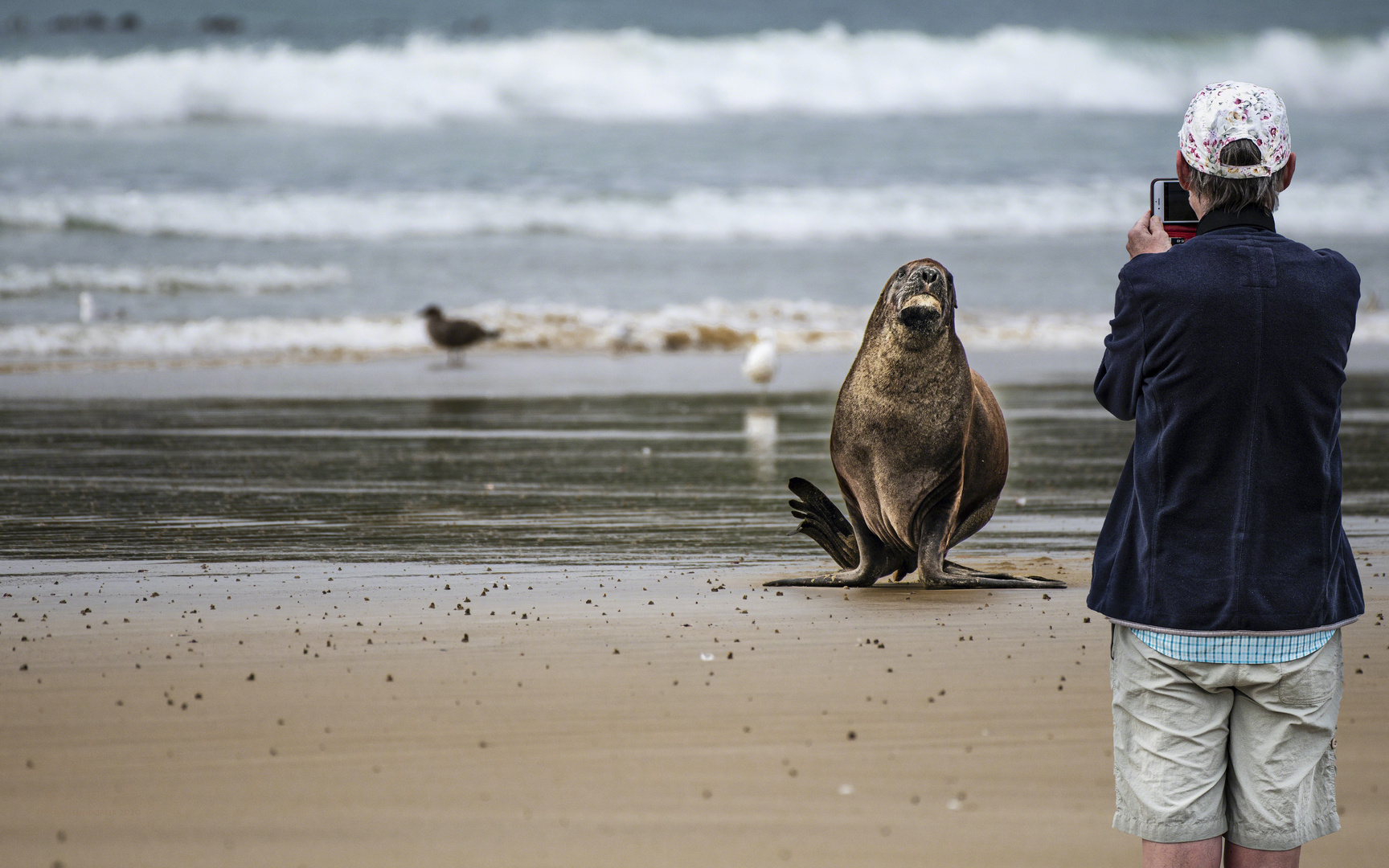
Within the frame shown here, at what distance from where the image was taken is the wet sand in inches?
121

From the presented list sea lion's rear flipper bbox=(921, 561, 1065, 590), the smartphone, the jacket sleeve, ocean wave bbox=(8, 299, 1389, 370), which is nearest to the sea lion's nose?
sea lion's rear flipper bbox=(921, 561, 1065, 590)

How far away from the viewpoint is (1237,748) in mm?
2666

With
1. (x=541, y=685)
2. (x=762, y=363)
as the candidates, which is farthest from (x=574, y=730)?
Result: (x=762, y=363)

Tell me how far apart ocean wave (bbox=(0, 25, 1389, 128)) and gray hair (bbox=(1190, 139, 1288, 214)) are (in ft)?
129

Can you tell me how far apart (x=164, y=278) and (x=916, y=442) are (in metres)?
23.3

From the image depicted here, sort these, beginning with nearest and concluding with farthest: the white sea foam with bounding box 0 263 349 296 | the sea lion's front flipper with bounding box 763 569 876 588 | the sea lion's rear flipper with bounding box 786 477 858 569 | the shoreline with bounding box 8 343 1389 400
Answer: the sea lion's front flipper with bounding box 763 569 876 588 < the sea lion's rear flipper with bounding box 786 477 858 569 < the shoreline with bounding box 8 343 1389 400 < the white sea foam with bounding box 0 263 349 296

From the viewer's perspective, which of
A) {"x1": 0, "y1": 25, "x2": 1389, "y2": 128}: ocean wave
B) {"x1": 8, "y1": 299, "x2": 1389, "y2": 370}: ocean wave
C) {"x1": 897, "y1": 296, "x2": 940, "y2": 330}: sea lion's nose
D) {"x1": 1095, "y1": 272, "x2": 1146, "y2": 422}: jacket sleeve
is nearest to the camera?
{"x1": 1095, "y1": 272, "x2": 1146, "y2": 422}: jacket sleeve

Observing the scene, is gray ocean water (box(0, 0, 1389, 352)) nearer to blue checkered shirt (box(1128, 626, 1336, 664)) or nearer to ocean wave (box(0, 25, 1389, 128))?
ocean wave (box(0, 25, 1389, 128))

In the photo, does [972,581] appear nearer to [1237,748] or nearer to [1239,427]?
[1237,748]

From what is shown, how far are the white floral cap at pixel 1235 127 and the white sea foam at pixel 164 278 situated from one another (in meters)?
→ 24.3

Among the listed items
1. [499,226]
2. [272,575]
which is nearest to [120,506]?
[272,575]

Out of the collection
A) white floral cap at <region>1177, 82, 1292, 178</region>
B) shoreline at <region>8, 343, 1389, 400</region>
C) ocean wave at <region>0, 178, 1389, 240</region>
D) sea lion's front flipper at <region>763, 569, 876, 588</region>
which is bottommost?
sea lion's front flipper at <region>763, 569, 876, 588</region>

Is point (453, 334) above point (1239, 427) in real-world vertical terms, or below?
below

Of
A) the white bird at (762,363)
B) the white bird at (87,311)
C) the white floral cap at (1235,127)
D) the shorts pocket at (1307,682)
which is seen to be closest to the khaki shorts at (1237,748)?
the shorts pocket at (1307,682)
